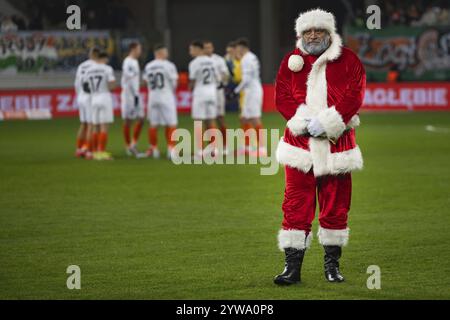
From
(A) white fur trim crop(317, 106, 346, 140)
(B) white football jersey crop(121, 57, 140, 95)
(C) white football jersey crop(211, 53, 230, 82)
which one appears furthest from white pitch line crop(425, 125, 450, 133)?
(A) white fur trim crop(317, 106, 346, 140)

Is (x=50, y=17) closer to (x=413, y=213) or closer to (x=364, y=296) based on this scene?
(x=413, y=213)

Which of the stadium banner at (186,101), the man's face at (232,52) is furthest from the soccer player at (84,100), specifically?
the stadium banner at (186,101)

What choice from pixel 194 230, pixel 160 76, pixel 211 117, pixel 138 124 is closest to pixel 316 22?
pixel 194 230

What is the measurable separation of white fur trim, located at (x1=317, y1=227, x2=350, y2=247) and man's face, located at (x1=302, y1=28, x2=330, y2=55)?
157cm

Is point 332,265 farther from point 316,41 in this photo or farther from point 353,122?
point 316,41

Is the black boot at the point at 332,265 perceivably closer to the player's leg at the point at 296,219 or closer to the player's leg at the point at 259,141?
the player's leg at the point at 296,219

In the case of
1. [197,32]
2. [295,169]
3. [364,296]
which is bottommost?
[364,296]

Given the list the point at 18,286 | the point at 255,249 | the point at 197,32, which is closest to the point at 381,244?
the point at 255,249

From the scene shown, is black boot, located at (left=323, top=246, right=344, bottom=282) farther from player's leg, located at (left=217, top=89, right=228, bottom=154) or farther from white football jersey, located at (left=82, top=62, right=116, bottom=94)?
player's leg, located at (left=217, top=89, right=228, bottom=154)

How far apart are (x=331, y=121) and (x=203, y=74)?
13216mm

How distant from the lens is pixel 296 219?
9641mm

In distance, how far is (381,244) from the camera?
1173 centimetres

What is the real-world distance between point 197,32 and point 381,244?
35.3 meters

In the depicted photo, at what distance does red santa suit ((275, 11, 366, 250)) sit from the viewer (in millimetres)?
9484
